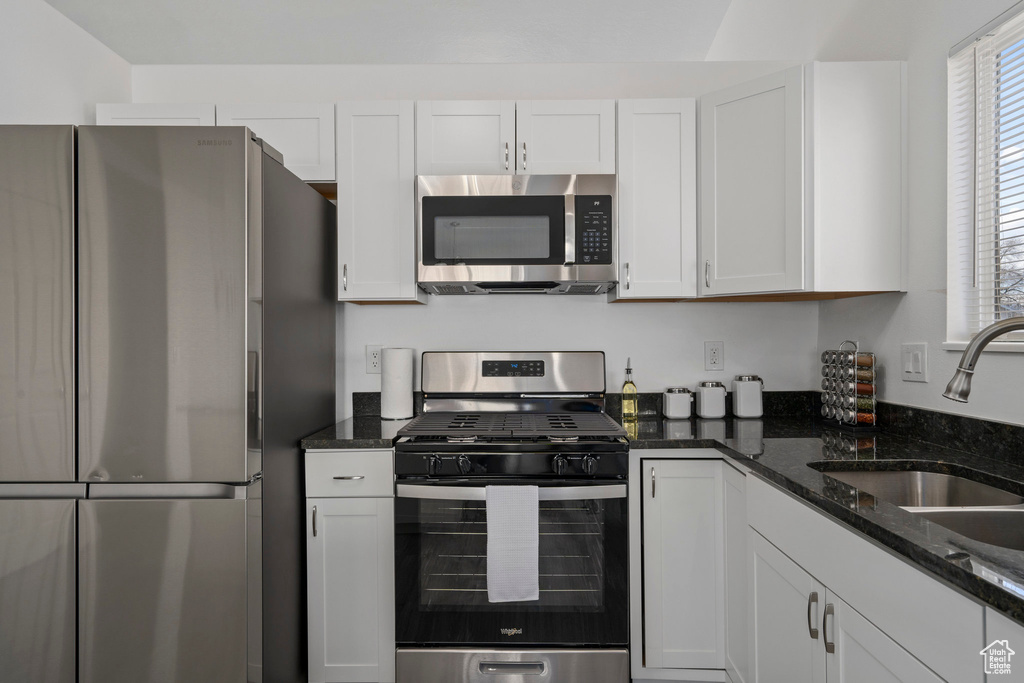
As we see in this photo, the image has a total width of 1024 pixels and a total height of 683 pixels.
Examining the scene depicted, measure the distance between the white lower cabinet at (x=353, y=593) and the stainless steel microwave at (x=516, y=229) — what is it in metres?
0.80

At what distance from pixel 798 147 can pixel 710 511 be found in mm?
1298

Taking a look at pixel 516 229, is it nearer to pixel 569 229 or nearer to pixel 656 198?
pixel 569 229

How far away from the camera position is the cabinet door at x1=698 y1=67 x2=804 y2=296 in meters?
1.90

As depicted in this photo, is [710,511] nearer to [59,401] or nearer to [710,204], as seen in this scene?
[710,204]

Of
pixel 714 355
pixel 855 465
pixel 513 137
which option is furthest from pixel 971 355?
pixel 513 137

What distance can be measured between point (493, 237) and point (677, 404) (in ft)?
3.48

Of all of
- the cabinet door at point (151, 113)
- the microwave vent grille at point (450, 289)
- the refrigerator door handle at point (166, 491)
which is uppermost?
the cabinet door at point (151, 113)

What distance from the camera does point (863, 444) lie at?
1.80m

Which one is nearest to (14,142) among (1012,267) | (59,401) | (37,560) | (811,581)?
(59,401)

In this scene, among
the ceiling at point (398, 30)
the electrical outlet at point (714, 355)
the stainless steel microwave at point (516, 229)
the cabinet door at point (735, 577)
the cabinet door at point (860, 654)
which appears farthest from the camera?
the electrical outlet at point (714, 355)

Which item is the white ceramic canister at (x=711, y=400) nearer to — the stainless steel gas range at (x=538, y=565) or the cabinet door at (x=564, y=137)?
the stainless steel gas range at (x=538, y=565)

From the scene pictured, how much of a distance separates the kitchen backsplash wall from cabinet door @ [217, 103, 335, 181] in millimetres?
650

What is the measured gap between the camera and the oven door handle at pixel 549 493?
72.1 inches

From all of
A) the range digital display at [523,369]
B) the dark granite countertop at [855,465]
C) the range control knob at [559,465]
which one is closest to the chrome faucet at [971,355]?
the dark granite countertop at [855,465]
